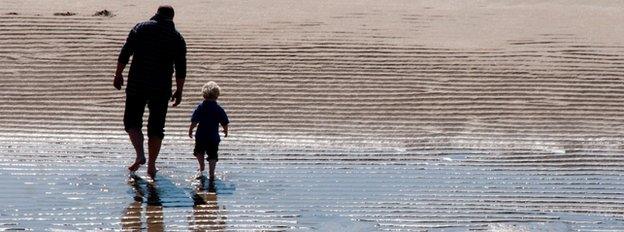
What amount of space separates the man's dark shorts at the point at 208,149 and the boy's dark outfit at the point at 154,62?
11.5 inches

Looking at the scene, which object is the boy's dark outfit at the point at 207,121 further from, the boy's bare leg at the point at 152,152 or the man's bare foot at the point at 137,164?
the man's bare foot at the point at 137,164

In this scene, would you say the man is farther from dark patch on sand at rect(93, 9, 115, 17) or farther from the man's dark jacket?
dark patch on sand at rect(93, 9, 115, 17)

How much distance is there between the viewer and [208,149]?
12.1m

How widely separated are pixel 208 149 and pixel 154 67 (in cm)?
71

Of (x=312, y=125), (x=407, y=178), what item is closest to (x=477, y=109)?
(x=312, y=125)

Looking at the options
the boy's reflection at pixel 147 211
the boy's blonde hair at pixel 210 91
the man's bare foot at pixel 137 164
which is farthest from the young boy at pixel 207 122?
the boy's reflection at pixel 147 211

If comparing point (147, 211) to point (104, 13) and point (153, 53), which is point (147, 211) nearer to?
point (153, 53)

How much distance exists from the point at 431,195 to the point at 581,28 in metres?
6.91

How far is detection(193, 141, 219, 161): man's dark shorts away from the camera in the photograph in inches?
Answer: 474

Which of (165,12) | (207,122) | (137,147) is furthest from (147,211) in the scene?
(165,12)

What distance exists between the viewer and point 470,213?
1107 centimetres

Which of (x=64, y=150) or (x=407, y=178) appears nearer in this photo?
(x=407, y=178)

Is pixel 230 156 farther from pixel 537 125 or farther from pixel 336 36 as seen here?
pixel 336 36

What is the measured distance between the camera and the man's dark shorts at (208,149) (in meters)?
12.0
